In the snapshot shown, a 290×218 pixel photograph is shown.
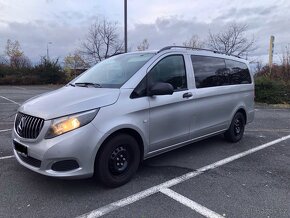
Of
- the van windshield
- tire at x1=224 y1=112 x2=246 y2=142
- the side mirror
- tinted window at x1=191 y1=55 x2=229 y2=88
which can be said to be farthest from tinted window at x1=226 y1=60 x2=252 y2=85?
the side mirror

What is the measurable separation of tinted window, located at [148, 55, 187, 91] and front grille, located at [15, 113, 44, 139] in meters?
1.62

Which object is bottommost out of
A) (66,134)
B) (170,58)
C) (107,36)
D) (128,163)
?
(128,163)

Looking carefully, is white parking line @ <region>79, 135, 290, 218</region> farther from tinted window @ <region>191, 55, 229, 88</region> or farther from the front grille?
tinted window @ <region>191, 55, 229, 88</region>

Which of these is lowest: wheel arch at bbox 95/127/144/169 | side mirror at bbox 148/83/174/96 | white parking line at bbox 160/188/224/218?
white parking line at bbox 160/188/224/218

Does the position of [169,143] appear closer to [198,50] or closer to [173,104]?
[173,104]

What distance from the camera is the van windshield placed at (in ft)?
15.0

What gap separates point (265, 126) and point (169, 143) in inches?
202

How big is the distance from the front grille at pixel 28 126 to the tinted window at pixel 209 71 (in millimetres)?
2758

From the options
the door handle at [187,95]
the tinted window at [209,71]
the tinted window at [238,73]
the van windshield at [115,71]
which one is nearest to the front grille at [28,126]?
the van windshield at [115,71]

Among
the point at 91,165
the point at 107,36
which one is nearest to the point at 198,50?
the point at 91,165

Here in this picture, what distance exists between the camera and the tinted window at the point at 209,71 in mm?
5494

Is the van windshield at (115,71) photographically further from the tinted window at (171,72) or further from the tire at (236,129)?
the tire at (236,129)

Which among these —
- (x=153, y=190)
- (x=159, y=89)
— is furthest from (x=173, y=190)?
(x=159, y=89)

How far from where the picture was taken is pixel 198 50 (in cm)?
576
